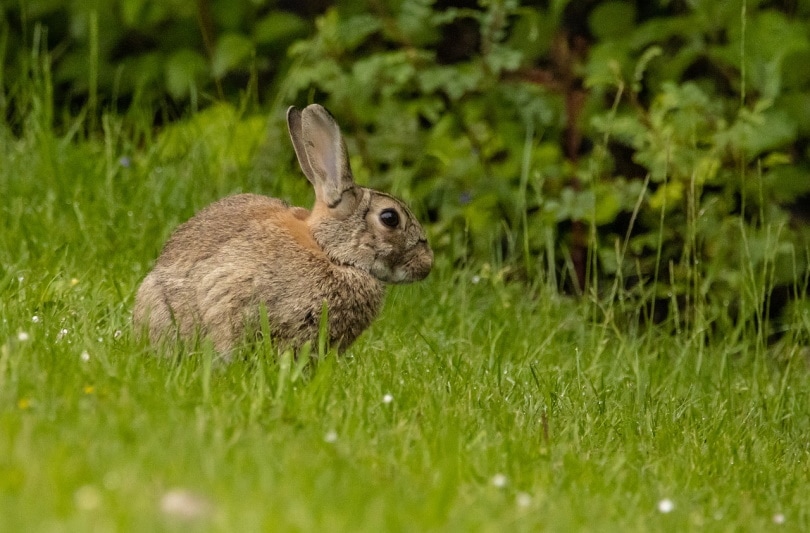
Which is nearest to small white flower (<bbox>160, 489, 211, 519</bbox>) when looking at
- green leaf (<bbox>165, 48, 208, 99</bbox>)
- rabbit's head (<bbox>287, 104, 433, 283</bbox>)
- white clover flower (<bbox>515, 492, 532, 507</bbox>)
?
white clover flower (<bbox>515, 492, 532, 507</bbox>)

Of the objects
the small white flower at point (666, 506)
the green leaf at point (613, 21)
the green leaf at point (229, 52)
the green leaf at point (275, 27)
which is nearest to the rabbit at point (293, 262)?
the small white flower at point (666, 506)

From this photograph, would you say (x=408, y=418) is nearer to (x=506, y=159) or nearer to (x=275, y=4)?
(x=506, y=159)

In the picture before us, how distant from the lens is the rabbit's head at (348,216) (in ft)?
15.5

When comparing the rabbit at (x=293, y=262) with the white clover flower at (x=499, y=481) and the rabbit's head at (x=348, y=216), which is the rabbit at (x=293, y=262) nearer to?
the rabbit's head at (x=348, y=216)

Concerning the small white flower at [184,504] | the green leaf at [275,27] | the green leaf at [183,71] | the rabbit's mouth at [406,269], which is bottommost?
the green leaf at [183,71]

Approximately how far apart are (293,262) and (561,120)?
2.83m

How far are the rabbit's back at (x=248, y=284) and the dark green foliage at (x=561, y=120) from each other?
4.91ft

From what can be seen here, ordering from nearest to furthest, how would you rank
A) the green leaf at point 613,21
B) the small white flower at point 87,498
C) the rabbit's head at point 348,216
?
the small white flower at point 87,498 → the rabbit's head at point 348,216 → the green leaf at point 613,21

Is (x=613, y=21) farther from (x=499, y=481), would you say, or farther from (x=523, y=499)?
(x=523, y=499)

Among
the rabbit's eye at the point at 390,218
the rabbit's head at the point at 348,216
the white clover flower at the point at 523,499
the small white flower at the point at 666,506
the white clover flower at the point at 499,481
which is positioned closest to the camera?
the white clover flower at the point at 523,499

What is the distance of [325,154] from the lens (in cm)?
483

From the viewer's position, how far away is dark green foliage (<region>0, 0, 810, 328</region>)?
20.4 ft

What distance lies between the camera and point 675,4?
6.95 metres

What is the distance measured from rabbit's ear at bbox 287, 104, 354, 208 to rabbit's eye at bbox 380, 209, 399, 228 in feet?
0.50
